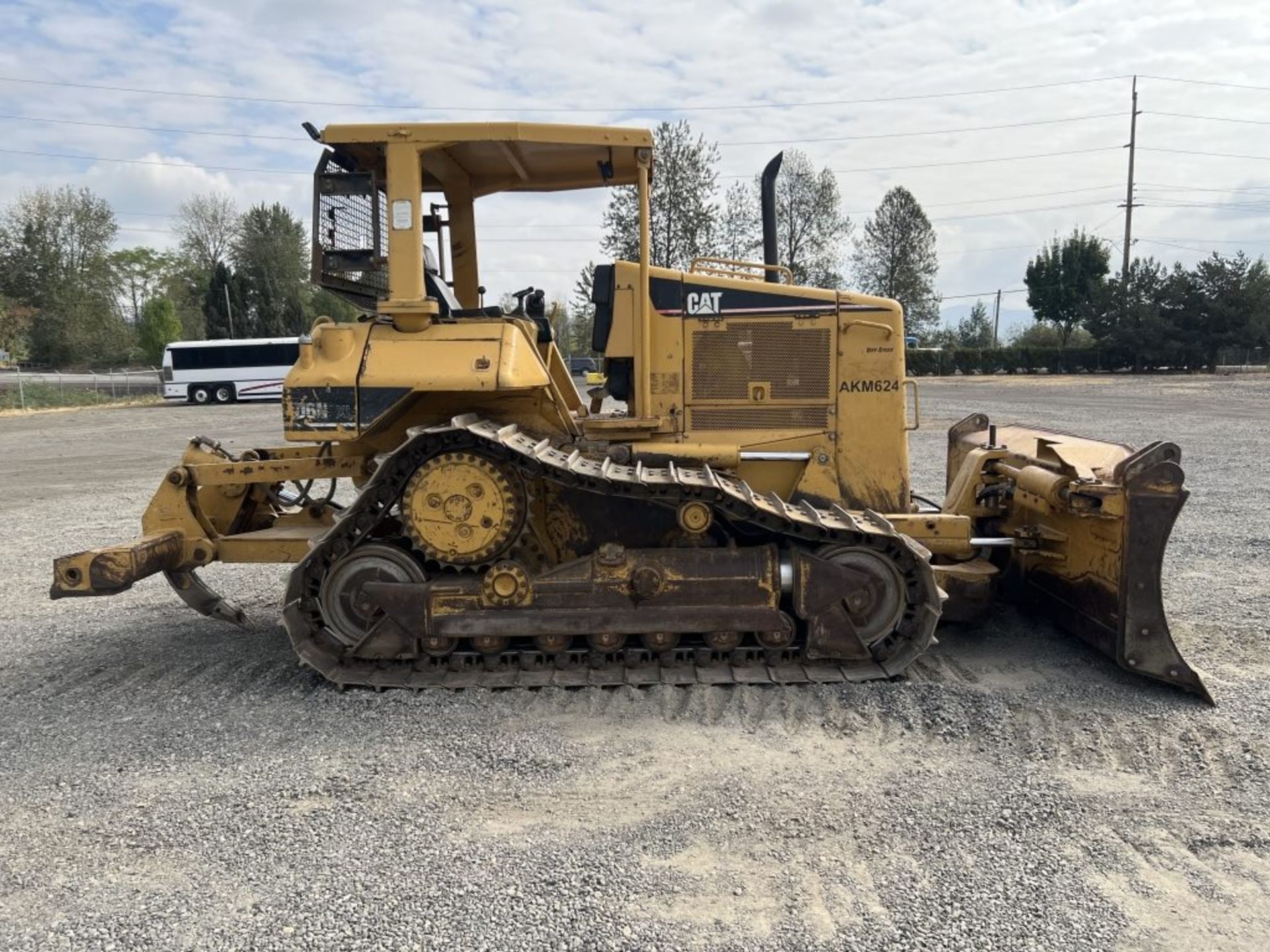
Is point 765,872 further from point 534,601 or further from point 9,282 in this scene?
point 9,282

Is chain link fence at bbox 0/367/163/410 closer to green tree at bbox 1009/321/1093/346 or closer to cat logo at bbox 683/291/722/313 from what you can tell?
cat logo at bbox 683/291/722/313

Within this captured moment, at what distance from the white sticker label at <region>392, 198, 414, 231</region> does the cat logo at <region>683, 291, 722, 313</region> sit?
1.73 meters

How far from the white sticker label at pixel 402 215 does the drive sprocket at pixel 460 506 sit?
1352mm

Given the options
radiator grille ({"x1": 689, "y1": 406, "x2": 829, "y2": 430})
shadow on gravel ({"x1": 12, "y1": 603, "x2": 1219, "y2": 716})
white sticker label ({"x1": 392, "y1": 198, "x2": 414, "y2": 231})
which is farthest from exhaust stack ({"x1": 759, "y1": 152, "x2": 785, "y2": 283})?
→ shadow on gravel ({"x1": 12, "y1": 603, "x2": 1219, "y2": 716})

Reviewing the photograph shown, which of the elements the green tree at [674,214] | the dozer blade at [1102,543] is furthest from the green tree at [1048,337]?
the dozer blade at [1102,543]

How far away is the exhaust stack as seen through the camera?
5457 millimetres

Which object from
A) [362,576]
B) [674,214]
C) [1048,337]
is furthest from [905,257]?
[362,576]

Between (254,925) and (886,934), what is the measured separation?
213cm

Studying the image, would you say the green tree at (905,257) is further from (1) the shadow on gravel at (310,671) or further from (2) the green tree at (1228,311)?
(1) the shadow on gravel at (310,671)

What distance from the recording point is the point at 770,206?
5688 mm

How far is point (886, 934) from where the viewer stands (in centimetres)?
286

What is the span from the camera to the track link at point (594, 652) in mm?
4750

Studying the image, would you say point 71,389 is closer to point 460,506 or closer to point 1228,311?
point 460,506

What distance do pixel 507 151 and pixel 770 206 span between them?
1.73 m
